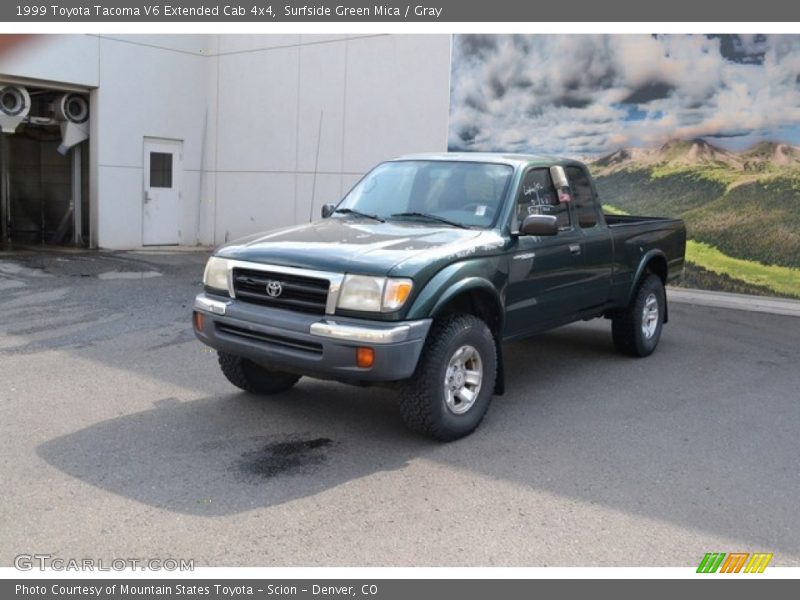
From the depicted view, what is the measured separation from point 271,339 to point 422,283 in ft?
3.47

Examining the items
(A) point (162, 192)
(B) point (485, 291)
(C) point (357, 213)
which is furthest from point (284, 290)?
(A) point (162, 192)

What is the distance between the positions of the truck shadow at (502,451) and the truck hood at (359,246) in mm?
1223

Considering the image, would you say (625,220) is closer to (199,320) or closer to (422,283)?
(422,283)

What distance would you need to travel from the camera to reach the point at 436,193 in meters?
6.46

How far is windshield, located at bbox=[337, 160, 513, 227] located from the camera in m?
6.23

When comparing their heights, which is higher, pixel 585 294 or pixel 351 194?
pixel 351 194

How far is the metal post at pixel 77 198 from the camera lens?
16844 mm

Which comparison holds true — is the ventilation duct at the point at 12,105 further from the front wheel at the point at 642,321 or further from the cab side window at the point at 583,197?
the front wheel at the point at 642,321

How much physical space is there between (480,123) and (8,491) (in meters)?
10.8

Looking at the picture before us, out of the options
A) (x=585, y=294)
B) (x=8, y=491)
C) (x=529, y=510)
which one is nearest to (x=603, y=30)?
(x=585, y=294)

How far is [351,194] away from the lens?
6977 millimetres

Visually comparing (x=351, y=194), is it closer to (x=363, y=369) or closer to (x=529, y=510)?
(x=363, y=369)

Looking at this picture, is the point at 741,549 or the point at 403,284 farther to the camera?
the point at 403,284

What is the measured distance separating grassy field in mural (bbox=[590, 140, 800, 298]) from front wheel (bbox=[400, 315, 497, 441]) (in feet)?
25.6
